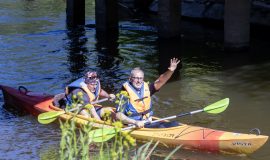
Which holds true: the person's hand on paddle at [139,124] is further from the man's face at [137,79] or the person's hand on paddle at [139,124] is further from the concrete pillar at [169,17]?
the concrete pillar at [169,17]

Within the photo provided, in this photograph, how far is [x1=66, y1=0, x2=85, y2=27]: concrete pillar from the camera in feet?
71.3

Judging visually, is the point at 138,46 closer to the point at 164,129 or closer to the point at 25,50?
the point at 25,50

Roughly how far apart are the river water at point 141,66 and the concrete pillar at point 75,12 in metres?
0.44

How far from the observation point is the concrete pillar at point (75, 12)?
21719mm

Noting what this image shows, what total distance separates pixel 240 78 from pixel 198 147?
5.45 meters

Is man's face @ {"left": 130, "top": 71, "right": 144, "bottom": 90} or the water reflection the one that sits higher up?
man's face @ {"left": 130, "top": 71, "right": 144, "bottom": 90}

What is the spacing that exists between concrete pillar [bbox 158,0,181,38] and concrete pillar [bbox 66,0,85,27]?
474 centimetres

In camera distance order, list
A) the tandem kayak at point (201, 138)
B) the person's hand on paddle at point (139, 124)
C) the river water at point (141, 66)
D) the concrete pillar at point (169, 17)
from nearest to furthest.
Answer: the tandem kayak at point (201, 138)
the person's hand on paddle at point (139, 124)
the river water at point (141, 66)
the concrete pillar at point (169, 17)

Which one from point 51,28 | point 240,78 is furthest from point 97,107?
point 51,28

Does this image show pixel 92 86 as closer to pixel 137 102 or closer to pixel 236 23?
pixel 137 102

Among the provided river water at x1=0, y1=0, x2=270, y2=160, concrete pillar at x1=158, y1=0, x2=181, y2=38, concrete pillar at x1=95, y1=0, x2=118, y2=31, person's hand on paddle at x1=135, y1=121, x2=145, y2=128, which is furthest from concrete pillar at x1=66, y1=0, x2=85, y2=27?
person's hand on paddle at x1=135, y1=121, x2=145, y2=128

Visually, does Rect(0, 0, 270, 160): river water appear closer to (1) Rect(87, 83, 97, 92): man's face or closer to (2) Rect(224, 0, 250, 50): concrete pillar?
(2) Rect(224, 0, 250, 50): concrete pillar

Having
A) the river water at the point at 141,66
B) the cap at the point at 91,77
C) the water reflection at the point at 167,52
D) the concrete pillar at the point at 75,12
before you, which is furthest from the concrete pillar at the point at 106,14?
the cap at the point at 91,77

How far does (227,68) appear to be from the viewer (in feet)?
47.0
